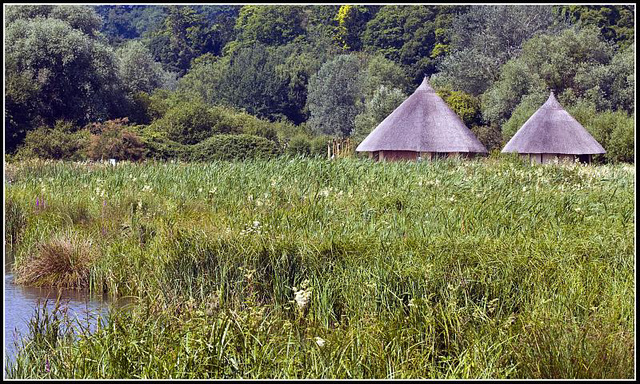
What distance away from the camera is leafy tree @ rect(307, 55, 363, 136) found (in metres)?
45.7

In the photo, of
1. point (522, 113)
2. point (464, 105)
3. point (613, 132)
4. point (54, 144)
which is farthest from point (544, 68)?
point (54, 144)

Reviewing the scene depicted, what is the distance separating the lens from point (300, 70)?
49.4m

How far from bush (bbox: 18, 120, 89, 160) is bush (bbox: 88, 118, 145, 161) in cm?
56

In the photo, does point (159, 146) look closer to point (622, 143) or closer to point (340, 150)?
point (340, 150)

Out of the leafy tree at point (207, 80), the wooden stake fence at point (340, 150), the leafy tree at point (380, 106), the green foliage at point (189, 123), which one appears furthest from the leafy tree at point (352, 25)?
the green foliage at point (189, 123)

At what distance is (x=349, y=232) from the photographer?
7.61 metres

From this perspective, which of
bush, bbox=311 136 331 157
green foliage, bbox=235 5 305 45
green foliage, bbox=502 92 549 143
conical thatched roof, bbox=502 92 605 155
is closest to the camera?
conical thatched roof, bbox=502 92 605 155

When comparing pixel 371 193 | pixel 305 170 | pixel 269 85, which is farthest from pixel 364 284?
pixel 269 85

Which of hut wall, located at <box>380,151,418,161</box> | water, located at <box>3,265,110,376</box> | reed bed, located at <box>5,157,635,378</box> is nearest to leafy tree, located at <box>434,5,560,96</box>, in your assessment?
hut wall, located at <box>380,151,418,161</box>

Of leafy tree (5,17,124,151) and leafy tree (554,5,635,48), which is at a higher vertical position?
leafy tree (554,5,635,48)

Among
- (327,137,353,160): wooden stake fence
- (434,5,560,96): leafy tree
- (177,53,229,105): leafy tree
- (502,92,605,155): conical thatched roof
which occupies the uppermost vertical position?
(434,5,560,96): leafy tree

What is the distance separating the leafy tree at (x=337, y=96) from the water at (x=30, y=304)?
3746cm

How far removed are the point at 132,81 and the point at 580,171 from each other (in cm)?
2670

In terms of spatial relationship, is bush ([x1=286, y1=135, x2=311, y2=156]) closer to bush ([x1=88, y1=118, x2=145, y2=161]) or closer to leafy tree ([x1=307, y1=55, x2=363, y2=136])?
bush ([x1=88, y1=118, x2=145, y2=161])
